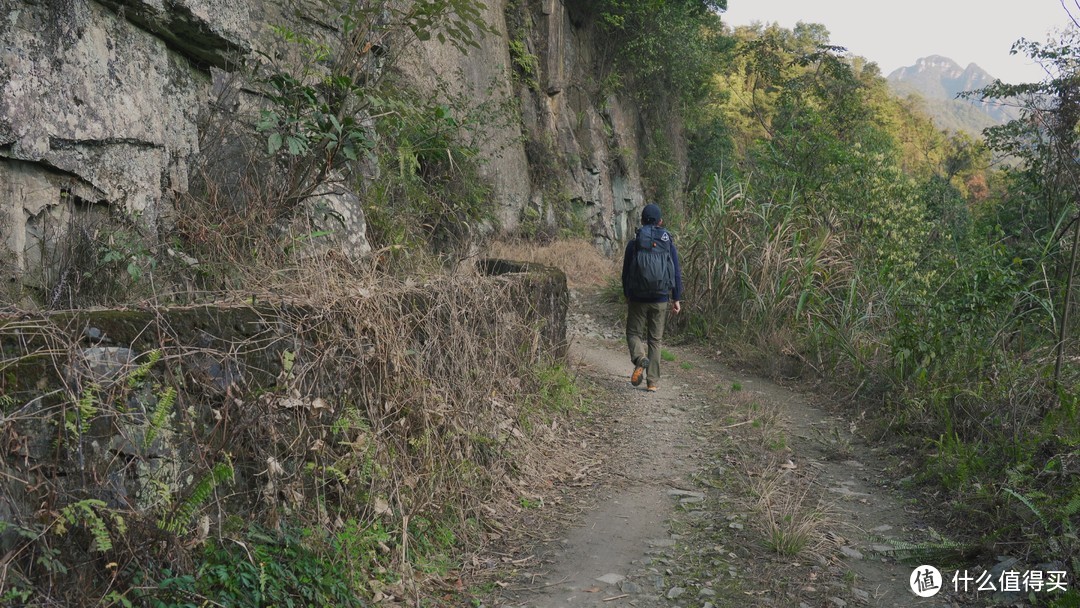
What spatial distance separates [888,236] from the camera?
10047 millimetres

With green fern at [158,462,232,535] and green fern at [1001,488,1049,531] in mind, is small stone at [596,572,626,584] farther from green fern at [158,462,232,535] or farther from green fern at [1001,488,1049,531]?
green fern at [1001,488,1049,531]

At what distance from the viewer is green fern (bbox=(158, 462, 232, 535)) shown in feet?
9.55

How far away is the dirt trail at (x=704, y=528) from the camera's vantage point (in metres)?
4.04

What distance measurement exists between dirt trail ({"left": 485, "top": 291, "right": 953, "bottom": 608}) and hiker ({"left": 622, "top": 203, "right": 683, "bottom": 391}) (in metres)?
0.54

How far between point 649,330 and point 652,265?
70 cm

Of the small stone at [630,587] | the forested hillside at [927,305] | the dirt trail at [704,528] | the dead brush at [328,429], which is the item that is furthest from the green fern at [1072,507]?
the dead brush at [328,429]

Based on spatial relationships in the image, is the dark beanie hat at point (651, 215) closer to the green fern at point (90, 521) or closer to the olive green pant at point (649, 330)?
the olive green pant at point (649, 330)

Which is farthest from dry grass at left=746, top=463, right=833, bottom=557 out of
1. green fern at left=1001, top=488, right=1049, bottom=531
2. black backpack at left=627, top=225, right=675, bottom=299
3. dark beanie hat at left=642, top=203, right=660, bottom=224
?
dark beanie hat at left=642, top=203, right=660, bottom=224

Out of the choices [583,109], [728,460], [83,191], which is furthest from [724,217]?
[583,109]

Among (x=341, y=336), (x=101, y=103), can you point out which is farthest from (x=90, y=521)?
(x=101, y=103)

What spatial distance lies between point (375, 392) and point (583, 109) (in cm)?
1844

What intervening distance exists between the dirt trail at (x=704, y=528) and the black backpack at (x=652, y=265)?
114 cm

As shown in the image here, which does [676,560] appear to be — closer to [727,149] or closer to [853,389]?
[853,389]

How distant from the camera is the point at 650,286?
8.09 m
